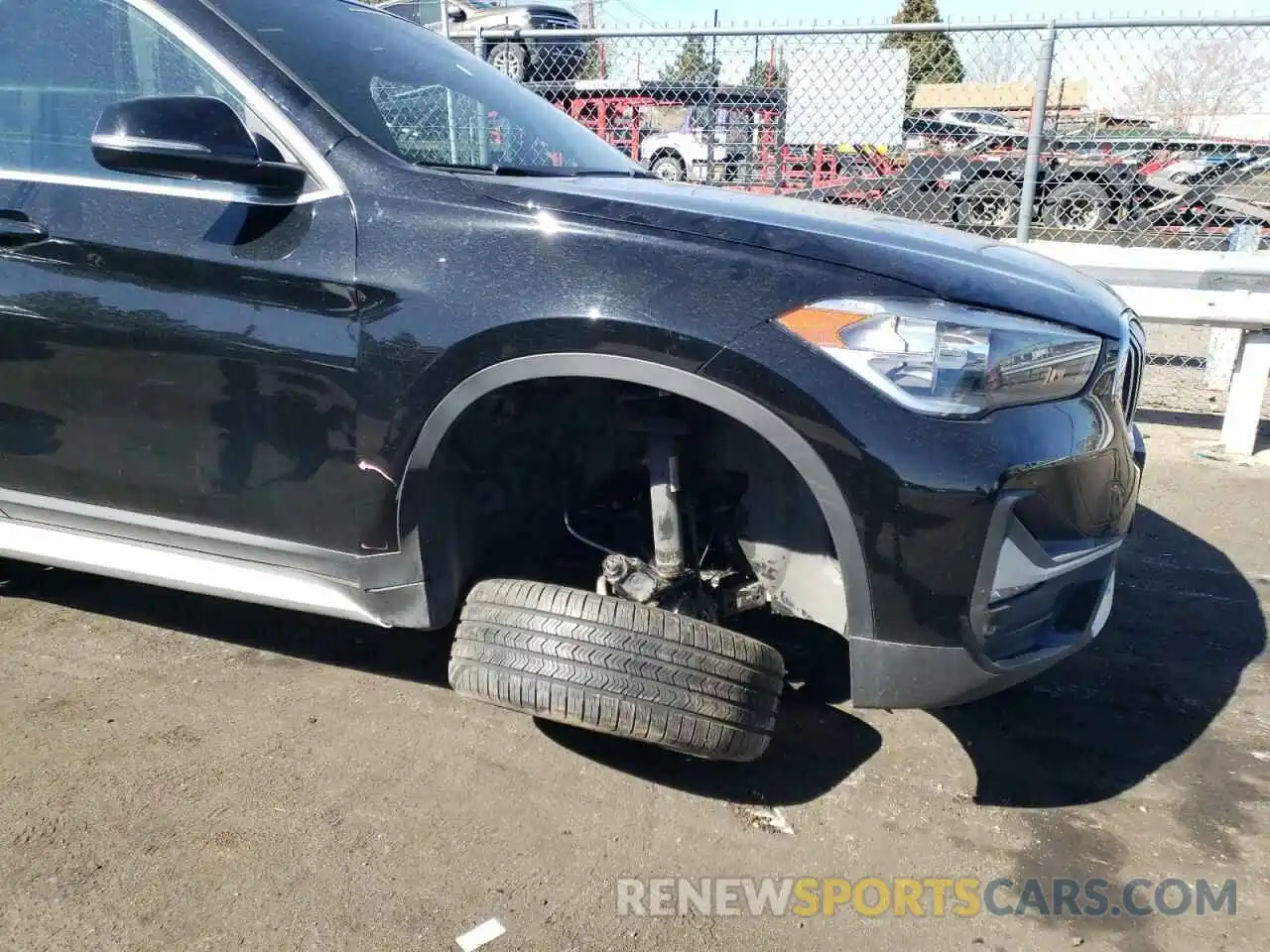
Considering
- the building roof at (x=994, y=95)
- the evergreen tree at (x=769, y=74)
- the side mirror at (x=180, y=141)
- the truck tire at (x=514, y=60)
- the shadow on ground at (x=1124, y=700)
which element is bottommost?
the shadow on ground at (x=1124, y=700)

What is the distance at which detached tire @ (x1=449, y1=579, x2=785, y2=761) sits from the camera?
6.98 ft

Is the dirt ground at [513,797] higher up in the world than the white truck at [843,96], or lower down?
lower down

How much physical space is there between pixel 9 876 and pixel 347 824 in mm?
685

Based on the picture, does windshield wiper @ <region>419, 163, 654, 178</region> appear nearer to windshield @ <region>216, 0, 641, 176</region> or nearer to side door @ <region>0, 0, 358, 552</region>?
windshield @ <region>216, 0, 641, 176</region>

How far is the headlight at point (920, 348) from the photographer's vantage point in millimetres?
1901

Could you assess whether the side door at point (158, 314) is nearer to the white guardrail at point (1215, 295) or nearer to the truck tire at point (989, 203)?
the white guardrail at point (1215, 295)

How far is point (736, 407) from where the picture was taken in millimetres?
1951

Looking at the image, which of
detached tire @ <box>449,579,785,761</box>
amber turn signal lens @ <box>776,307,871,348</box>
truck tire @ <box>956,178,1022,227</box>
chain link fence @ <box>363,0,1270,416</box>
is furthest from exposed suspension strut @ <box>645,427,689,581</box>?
truck tire @ <box>956,178,1022,227</box>

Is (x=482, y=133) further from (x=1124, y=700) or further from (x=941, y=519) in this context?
(x=1124, y=700)

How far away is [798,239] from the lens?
203 cm

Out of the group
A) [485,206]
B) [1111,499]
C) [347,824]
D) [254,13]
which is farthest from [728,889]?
[254,13]

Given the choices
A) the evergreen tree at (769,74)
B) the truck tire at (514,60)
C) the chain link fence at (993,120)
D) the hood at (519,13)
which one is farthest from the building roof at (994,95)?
the hood at (519,13)

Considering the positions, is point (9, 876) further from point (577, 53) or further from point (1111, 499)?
point (577, 53)

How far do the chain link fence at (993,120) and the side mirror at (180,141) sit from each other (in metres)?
3.52
